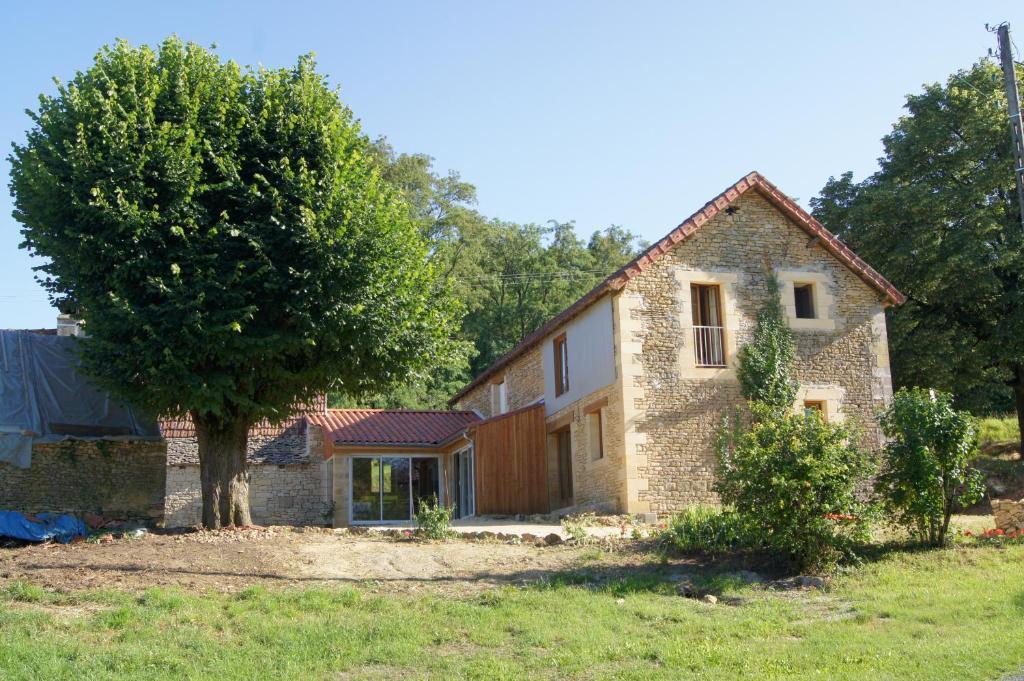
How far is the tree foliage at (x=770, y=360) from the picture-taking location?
21406 mm

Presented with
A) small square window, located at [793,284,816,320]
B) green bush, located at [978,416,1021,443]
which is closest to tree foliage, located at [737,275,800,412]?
small square window, located at [793,284,816,320]

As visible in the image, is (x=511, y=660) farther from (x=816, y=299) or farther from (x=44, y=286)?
(x=816, y=299)

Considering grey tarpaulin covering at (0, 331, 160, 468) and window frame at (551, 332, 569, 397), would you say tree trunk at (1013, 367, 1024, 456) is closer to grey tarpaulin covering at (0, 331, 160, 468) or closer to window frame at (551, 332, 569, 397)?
window frame at (551, 332, 569, 397)

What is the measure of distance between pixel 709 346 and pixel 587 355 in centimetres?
287

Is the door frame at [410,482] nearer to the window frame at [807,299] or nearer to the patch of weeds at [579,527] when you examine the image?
the patch of weeds at [579,527]

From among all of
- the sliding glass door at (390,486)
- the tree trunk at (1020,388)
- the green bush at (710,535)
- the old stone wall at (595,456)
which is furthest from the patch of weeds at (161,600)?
the tree trunk at (1020,388)

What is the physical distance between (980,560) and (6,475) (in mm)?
20591

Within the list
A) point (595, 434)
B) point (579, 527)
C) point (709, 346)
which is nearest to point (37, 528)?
point (579, 527)

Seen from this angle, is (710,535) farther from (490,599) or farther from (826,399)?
(826,399)

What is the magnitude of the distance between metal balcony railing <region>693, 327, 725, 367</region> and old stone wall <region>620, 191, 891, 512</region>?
8.0 inches

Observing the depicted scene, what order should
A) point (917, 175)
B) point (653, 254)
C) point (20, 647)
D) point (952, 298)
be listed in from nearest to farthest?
point (20, 647), point (653, 254), point (952, 298), point (917, 175)

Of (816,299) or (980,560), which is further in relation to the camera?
(816,299)

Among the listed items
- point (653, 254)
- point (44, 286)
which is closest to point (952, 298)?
point (653, 254)

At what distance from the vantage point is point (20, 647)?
984 cm
